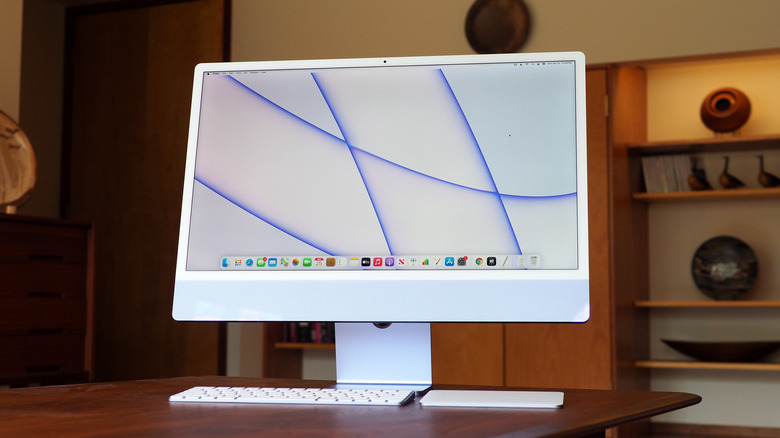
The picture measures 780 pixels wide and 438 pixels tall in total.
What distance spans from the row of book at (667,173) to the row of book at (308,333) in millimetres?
1713

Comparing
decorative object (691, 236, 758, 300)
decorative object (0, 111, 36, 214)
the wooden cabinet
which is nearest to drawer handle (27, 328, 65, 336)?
the wooden cabinet

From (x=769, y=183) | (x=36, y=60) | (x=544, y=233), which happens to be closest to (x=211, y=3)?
(x=36, y=60)

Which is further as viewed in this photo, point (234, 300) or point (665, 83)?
point (665, 83)

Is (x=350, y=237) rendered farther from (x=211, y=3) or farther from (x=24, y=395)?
(x=211, y=3)

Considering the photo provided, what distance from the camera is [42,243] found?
2.97m

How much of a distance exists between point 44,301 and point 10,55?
115cm

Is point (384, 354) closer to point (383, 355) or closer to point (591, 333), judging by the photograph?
point (383, 355)

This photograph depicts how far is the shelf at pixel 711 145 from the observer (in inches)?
152

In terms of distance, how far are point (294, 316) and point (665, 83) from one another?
354 cm

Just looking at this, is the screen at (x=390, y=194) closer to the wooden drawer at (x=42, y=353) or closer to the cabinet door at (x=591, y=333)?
the wooden drawer at (x=42, y=353)

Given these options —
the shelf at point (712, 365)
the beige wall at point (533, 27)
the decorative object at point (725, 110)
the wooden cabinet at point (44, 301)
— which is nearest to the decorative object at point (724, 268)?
the shelf at point (712, 365)

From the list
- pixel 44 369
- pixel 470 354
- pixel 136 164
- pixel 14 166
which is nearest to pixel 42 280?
pixel 44 369

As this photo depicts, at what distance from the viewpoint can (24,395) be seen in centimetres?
118

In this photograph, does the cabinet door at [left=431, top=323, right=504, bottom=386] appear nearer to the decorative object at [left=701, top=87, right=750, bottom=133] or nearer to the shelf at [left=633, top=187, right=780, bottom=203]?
the shelf at [left=633, top=187, right=780, bottom=203]
